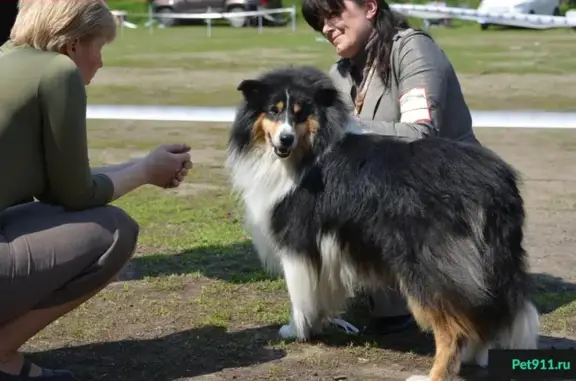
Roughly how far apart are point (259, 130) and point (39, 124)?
1.15 metres

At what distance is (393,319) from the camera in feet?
13.8

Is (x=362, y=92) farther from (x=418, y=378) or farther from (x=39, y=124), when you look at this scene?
(x=39, y=124)

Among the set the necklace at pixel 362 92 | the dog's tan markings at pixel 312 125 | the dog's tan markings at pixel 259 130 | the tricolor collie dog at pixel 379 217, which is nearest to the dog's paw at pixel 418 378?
the tricolor collie dog at pixel 379 217

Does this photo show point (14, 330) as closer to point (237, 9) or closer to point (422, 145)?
point (422, 145)

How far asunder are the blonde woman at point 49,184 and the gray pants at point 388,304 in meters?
1.46

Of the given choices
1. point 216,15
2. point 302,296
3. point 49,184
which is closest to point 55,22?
point 49,184

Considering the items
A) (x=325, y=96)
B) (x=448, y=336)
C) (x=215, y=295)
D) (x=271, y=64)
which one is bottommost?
(x=271, y=64)

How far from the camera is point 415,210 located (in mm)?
3438

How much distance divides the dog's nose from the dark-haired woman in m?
0.47

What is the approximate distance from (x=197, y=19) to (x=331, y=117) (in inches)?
1310

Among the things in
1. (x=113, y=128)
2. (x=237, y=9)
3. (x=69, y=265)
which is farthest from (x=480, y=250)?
(x=237, y=9)

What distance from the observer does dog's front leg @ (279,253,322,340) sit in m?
3.86

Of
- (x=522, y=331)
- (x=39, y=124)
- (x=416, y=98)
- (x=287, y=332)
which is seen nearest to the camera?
(x=39, y=124)

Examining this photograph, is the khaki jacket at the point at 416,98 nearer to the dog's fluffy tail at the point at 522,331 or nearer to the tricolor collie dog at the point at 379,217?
the tricolor collie dog at the point at 379,217
